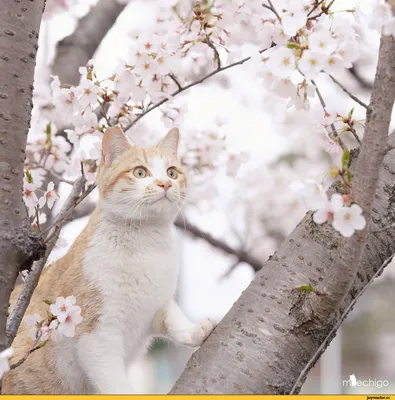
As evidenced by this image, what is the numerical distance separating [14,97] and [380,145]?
899 mm

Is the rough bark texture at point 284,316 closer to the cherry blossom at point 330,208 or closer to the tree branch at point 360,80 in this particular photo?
the cherry blossom at point 330,208

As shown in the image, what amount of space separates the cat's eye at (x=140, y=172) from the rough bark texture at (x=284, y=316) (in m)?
0.61

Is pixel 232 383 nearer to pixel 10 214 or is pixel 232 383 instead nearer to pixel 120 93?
pixel 10 214

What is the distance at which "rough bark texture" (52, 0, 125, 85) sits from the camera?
301 cm

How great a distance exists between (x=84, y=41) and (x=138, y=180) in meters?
1.44

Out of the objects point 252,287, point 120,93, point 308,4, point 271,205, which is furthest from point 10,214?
point 271,205

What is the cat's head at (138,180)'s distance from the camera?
1918mm

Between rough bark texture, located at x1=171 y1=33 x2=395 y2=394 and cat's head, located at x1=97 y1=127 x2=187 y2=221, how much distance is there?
1.56 feet

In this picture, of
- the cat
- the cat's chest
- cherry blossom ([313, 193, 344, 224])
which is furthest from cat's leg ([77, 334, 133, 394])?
cherry blossom ([313, 193, 344, 224])

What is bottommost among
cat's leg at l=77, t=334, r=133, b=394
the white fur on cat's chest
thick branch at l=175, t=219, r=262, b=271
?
thick branch at l=175, t=219, r=262, b=271

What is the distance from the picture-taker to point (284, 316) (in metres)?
1.45

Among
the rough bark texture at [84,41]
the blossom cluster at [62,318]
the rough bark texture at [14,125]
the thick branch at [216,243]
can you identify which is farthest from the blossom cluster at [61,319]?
the thick branch at [216,243]

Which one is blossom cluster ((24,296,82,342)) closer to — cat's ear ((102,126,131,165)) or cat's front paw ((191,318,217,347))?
cat's front paw ((191,318,217,347))

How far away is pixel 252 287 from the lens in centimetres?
157
